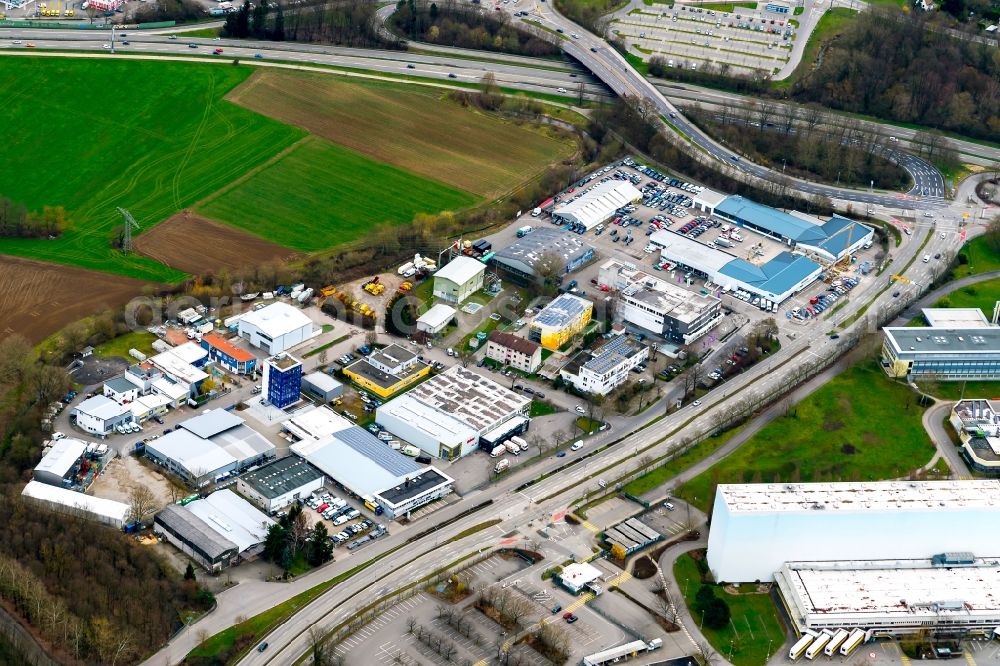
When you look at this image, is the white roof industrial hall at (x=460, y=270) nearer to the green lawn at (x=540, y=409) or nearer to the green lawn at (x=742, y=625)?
the green lawn at (x=540, y=409)

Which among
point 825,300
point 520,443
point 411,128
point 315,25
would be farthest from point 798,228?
point 315,25

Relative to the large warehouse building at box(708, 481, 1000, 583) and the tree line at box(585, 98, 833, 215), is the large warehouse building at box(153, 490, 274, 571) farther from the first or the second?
the tree line at box(585, 98, 833, 215)

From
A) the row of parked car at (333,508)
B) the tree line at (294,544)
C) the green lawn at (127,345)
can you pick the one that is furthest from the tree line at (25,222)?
the tree line at (294,544)

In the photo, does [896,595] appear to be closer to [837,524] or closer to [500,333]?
[837,524]

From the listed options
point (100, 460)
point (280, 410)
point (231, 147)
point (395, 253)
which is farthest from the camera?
point (231, 147)

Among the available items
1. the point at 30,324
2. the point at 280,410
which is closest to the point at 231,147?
the point at 30,324

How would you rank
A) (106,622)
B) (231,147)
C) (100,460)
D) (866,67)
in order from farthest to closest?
(866,67), (231,147), (100,460), (106,622)

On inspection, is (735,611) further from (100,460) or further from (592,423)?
(100,460)
